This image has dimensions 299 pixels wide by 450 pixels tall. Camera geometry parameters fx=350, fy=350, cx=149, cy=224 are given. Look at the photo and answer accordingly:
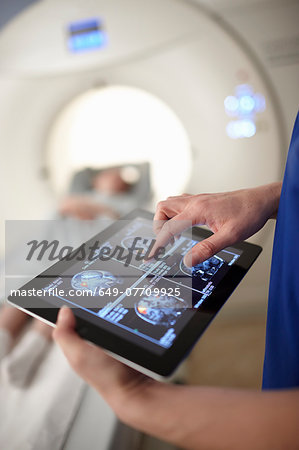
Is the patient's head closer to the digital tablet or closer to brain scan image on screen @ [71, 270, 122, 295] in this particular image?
the digital tablet

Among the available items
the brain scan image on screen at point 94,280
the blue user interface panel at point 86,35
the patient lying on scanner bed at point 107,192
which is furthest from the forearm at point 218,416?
the blue user interface panel at point 86,35

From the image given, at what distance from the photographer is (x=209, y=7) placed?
40.4 inches

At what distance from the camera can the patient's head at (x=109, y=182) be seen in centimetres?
149

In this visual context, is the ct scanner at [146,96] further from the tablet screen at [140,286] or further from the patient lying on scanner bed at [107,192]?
the tablet screen at [140,286]

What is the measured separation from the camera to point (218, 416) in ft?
1.39

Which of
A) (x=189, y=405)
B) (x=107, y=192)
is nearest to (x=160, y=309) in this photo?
(x=189, y=405)

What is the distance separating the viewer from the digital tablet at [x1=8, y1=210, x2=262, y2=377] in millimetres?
493

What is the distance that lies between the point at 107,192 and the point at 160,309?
103 cm

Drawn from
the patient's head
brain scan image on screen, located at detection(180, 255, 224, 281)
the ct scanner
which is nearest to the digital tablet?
brain scan image on screen, located at detection(180, 255, 224, 281)

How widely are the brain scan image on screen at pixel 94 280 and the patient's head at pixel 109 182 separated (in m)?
0.92

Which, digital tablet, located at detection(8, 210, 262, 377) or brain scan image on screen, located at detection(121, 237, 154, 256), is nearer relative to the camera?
digital tablet, located at detection(8, 210, 262, 377)

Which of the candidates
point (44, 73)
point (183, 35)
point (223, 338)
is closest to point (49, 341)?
point (223, 338)

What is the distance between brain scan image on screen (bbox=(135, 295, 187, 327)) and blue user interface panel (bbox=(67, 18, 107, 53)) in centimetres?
91

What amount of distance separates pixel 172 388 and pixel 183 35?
0.99 meters
